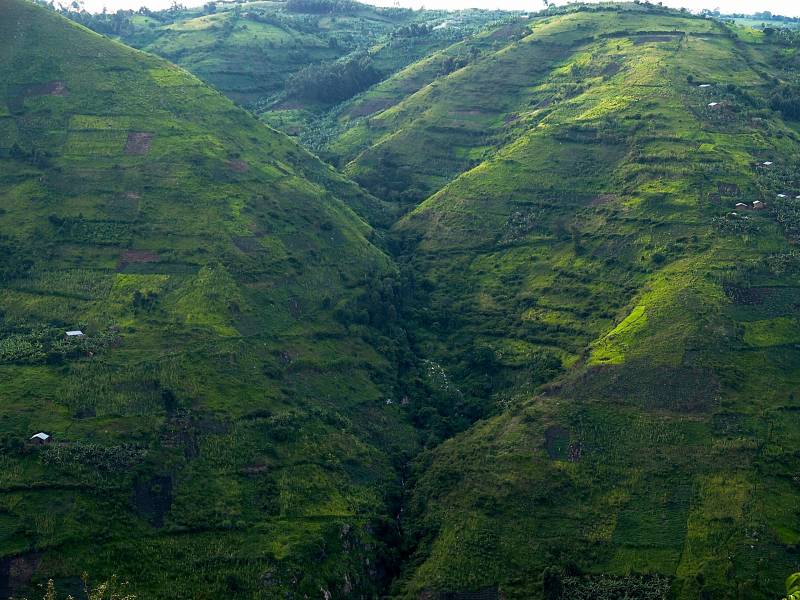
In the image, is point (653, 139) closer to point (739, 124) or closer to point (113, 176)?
point (739, 124)

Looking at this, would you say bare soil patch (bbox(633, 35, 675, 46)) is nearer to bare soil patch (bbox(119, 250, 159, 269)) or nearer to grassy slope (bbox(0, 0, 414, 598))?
grassy slope (bbox(0, 0, 414, 598))

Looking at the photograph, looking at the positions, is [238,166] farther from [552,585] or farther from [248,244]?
[552,585]

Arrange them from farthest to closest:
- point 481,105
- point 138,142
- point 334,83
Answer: point 334,83 → point 481,105 → point 138,142

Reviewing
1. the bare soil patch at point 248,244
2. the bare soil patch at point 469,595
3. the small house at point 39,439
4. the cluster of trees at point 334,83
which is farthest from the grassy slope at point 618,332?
the cluster of trees at point 334,83

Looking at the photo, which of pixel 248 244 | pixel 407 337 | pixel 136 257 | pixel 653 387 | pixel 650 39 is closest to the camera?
pixel 653 387

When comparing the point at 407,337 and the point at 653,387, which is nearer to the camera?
the point at 653,387

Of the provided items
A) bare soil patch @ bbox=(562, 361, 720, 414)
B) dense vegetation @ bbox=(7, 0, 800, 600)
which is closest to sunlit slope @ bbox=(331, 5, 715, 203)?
dense vegetation @ bbox=(7, 0, 800, 600)

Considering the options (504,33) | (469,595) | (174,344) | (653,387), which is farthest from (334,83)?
(469,595)

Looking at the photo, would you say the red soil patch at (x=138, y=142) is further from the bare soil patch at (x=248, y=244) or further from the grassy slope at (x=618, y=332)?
the grassy slope at (x=618, y=332)
